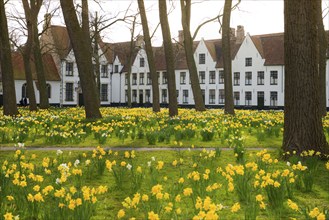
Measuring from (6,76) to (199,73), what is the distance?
1785 inches

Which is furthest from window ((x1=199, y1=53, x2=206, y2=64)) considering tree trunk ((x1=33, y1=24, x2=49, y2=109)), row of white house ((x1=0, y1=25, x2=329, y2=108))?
tree trunk ((x1=33, y1=24, x2=49, y2=109))

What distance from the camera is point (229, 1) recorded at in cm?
2136

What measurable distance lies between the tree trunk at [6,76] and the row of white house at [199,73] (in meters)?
33.9

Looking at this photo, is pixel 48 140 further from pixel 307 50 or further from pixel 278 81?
pixel 278 81

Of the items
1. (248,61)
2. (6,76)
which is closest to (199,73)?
(248,61)

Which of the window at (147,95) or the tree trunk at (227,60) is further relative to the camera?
the window at (147,95)

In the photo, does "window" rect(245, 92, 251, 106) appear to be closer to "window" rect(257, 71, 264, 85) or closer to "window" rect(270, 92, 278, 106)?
"window" rect(257, 71, 264, 85)

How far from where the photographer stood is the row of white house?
5569 centimetres

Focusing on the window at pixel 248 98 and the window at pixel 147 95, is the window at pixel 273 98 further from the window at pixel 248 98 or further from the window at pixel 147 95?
the window at pixel 147 95

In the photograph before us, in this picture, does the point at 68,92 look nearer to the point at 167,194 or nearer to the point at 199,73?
the point at 199,73

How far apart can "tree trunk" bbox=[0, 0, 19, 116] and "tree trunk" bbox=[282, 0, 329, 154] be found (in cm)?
1385

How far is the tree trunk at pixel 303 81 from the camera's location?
25.0ft

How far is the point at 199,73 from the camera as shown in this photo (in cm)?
6222

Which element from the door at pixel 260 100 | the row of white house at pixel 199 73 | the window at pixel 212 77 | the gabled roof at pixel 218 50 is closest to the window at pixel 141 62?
the row of white house at pixel 199 73
